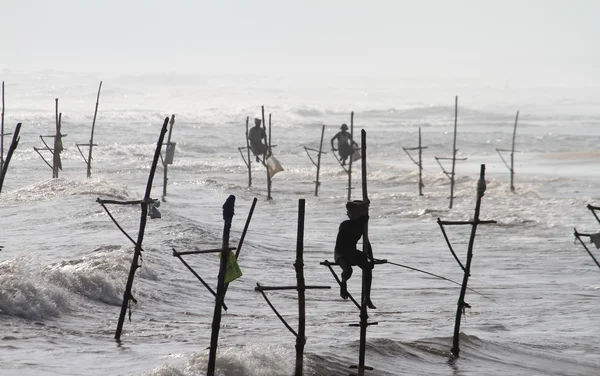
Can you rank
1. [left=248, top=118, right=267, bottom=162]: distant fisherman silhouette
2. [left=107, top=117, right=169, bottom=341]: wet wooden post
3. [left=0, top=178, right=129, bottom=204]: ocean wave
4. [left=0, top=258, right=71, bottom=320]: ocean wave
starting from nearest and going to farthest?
[left=107, top=117, right=169, bottom=341]: wet wooden post
[left=0, top=258, right=71, bottom=320]: ocean wave
[left=0, top=178, right=129, bottom=204]: ocean wave
[left=248, top=118, right=267, bottom=162]: distant fisherman silhouette

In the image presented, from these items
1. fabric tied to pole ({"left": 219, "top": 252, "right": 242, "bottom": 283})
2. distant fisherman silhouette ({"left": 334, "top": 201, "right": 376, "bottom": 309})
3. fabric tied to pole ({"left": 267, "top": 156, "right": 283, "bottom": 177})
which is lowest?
fabric tied to pole ({"left": 267, "top": 156, "right": 283, "bottom": 177})

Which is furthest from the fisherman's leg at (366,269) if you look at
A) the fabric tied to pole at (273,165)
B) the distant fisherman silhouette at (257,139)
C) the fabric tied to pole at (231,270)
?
the distant fisherman silhouette at (257,139)

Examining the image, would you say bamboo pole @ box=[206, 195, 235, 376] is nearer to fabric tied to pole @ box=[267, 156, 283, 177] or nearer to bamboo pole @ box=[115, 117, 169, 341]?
bamboo pole @ box=[115, 117, 169, 341]

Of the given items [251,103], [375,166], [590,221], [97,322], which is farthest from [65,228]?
[251,103]

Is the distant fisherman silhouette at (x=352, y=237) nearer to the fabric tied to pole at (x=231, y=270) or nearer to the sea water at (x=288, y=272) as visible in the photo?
the fabric tied to pole at (x=231, y=270)

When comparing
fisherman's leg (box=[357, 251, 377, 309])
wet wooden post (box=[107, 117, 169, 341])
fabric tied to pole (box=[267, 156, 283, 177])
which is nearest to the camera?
fisherman's leg (box=[357, 251, 377, 309])

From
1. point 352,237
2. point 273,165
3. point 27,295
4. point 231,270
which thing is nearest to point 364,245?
point 352,237

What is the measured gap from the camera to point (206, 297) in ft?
39.5

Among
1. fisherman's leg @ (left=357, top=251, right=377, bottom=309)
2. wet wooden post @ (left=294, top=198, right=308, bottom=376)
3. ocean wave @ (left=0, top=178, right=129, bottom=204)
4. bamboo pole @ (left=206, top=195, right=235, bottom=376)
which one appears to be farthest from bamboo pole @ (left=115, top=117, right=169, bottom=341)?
ocean wave @ (left=0, top=178, right=129, bottom=204)

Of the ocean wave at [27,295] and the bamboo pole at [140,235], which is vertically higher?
the bamboo pole at [140,235]

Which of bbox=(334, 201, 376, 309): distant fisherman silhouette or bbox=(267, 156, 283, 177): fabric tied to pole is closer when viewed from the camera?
bbox=(334, 201, 376, 309): distant fisherman silhouette

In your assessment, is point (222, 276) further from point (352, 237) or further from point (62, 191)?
point (62, 191)

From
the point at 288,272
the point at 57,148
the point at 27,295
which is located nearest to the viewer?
the point at 27,295

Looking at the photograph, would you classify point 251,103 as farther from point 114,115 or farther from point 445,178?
point 445,178
